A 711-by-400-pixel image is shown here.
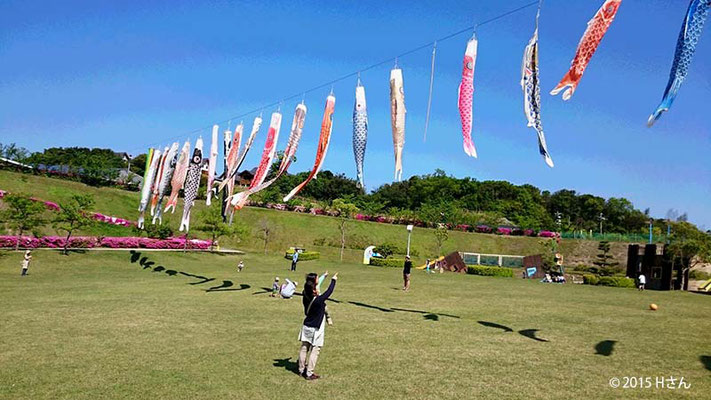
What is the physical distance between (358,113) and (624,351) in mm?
8706

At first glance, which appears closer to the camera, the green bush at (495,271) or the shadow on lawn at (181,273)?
the shadow on lawn at (181,273)

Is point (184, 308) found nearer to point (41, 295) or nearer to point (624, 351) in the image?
point (41, 295)

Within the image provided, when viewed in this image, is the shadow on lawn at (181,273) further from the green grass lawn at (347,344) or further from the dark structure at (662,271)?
the dark structure at (662,271)

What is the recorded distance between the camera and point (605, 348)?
11.9 m

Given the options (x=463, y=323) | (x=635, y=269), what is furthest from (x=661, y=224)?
(x=463, y=323)

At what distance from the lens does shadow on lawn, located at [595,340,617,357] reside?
447 inches

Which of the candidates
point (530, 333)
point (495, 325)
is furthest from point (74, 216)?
point (530, 333)

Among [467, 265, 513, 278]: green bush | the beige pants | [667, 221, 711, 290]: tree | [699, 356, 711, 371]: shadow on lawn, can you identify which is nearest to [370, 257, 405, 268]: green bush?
[467, 265, 513, 278]: green bush

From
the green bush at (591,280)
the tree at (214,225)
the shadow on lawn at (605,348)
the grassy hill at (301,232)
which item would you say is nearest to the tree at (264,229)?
the grassy hill at (301,232)

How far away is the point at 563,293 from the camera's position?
24.5 metres

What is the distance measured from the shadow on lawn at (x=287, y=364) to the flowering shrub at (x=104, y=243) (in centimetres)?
2841

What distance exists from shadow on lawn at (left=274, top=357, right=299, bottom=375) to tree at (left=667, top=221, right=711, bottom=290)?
1161 inches

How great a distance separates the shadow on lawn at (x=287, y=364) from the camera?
979 centimetres

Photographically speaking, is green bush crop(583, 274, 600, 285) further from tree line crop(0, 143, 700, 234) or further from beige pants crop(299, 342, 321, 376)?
tree line crop(0, 143, 700, 234)
